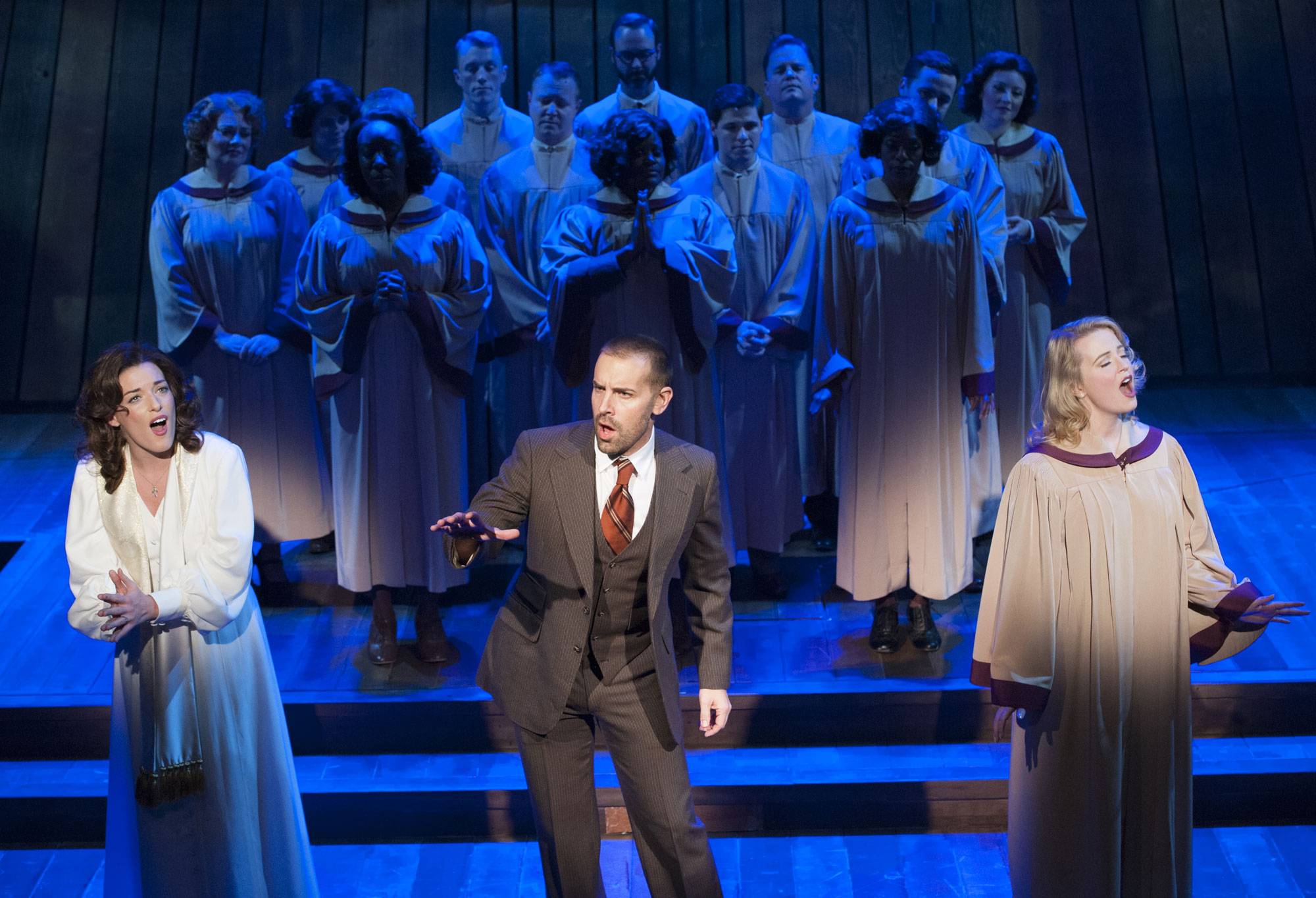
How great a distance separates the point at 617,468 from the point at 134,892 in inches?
61.7

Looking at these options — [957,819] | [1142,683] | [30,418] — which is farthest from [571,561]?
[30,418]

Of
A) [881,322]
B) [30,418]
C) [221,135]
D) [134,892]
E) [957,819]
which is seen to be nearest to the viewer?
[134,892]

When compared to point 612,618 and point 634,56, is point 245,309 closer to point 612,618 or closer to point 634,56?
point 634,56

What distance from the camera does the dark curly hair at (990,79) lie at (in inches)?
206

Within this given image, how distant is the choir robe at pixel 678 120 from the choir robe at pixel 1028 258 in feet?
3.53

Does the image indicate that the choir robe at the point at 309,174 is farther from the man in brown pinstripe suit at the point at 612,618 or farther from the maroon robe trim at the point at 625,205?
the man in brown pinstripe suit at the point at 612,618

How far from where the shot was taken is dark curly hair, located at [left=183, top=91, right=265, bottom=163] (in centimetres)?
483

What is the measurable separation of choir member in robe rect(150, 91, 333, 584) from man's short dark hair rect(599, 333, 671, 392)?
2481mm

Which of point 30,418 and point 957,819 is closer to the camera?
point 957,819

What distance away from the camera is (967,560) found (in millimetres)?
4496

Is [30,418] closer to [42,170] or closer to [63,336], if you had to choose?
[63,336]

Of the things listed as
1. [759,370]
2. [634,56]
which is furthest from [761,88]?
[759,370]

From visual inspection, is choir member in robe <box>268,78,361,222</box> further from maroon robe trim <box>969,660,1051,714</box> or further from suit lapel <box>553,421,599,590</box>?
maroon robe trim <box>969,660,1051,714</box>

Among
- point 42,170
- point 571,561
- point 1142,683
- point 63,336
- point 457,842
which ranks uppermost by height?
point 42,170
